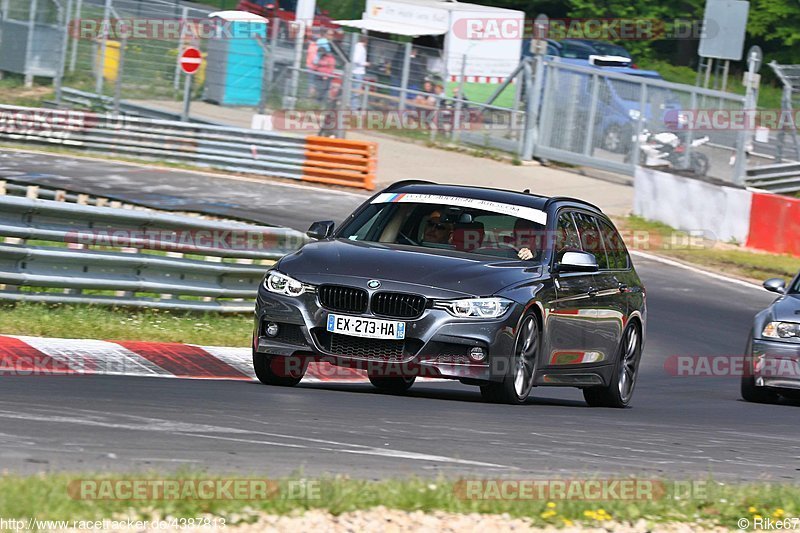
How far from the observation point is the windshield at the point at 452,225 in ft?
34.4

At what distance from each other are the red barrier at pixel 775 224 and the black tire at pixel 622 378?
39.1 feet

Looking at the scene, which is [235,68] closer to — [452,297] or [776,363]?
[776,363]

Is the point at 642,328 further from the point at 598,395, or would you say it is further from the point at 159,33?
the point at 159,33

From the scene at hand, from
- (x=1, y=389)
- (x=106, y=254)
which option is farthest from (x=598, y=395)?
(x=1, y=389)

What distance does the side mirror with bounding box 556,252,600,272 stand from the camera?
10422 millimetres

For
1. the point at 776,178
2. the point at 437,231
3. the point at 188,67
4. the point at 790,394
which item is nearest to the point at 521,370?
the point at 437,231

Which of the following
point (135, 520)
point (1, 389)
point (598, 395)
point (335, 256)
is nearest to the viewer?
point (135, 520)

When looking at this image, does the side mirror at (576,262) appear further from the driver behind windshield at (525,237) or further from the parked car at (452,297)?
the driver behind windshield at (525,237)

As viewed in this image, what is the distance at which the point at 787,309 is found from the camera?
43.5 feet

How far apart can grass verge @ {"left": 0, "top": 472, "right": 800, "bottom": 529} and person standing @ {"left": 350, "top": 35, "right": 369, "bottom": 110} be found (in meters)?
27.8

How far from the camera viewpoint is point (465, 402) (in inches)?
395

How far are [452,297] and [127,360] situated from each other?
2662mm

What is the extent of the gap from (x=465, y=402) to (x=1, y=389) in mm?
3172

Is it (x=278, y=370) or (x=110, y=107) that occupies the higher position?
(x=110, y=107)
